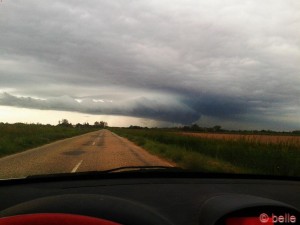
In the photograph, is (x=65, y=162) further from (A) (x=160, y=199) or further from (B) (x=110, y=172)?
(A) (x=160, y=199)

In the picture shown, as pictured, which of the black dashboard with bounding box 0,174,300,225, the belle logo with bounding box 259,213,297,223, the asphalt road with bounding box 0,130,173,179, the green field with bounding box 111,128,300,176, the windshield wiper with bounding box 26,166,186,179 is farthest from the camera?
the green field with bounding box 111,128,300,176

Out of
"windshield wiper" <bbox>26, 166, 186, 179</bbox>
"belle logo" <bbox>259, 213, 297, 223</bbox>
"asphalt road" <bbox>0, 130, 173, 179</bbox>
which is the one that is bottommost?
"asphalt road" <bbox>0, 130, 173, 179</bbox>

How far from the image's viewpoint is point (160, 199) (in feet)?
8.57

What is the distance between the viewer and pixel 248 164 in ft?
63.3

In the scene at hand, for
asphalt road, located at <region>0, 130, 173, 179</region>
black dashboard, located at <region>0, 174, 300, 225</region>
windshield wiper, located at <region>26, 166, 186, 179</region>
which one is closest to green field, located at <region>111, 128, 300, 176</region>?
asphalt road, located at <region>0, 130, 173, 179</region>

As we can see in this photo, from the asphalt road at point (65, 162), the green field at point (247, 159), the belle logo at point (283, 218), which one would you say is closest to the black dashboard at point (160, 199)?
the belle logo at point (283, 218)

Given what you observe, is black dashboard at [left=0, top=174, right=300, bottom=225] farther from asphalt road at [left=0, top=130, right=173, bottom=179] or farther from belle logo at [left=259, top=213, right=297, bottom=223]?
asphalt road at [left=0, top=130, right=173, bottom=179]

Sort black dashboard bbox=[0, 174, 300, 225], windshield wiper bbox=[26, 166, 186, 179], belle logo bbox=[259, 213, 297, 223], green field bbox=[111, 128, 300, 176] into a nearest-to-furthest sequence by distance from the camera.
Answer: black dashboard bbox=[0, 174, 300, 225], belle logo bbox=[259, 213, 297, 223], windshield wiper bbox=[26, 166, 186, 179], green field bbox=[111, 128, 300, 176]

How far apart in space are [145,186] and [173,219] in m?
0.73

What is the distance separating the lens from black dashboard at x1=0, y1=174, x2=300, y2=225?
→ 180cm

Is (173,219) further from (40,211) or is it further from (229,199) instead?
(40,211)

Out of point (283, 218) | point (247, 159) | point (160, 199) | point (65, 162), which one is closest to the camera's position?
point (283, 218)

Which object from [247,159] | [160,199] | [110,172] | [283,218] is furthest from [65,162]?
[283,218]

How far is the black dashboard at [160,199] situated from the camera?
180 centimetres
